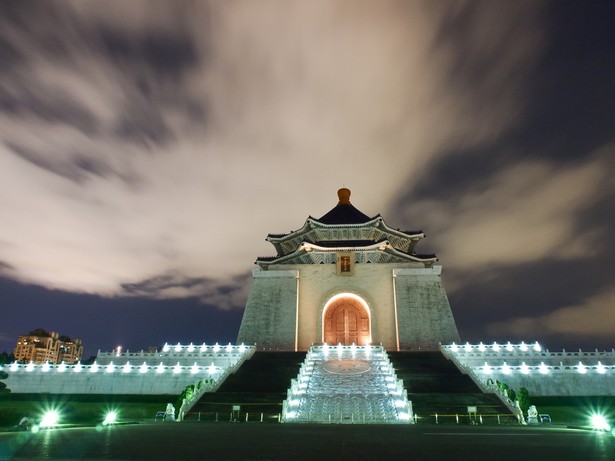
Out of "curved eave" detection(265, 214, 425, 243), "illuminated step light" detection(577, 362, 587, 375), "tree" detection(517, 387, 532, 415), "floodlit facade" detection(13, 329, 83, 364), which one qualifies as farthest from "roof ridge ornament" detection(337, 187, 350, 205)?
"floodlit facade" detection(13, 329, 83, 364)

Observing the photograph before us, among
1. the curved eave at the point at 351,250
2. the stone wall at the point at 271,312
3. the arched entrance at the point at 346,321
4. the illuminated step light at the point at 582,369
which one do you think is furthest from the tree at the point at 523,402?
the stone wall at the point at 271,312

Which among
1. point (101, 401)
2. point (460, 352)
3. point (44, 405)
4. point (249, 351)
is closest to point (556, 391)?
point (460, 352)

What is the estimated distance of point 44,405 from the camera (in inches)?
722

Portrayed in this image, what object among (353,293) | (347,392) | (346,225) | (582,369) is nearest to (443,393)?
(347,392)

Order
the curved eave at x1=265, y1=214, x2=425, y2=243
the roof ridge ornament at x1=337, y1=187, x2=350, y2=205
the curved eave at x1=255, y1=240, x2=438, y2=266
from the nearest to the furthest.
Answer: the curved eave at x1=255, y1=240, x2=438, y2=266 → the curved eave at x1=265, y1=214, x2=425, y2=243 → the roof ridge ornament at x1=337, y1=187, x2=350, y2=205

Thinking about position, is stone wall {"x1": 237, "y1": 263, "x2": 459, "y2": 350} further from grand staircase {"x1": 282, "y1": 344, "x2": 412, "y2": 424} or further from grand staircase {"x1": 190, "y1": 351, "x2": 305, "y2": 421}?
grand staircase {"x1": 282, "y1": 344, "x2": 412, "y2": 424}

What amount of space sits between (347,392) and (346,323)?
1392cm

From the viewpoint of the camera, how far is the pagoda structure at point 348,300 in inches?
1067

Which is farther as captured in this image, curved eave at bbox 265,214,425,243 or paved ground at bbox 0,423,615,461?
curved eave at bbox 265,214,425,243

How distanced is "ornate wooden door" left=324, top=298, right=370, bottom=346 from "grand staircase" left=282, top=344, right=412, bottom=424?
25.5 ft

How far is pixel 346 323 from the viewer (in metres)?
A: 28.4

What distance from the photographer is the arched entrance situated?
27.8 meters

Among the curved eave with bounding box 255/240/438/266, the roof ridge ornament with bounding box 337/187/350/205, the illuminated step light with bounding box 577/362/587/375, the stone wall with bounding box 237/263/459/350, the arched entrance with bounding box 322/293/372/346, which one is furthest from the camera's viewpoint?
the roof ridge ornament with bounding box 337/187/350/205

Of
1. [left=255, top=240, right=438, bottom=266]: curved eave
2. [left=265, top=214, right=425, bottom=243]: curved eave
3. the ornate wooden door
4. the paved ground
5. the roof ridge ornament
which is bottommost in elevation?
the paved ground
